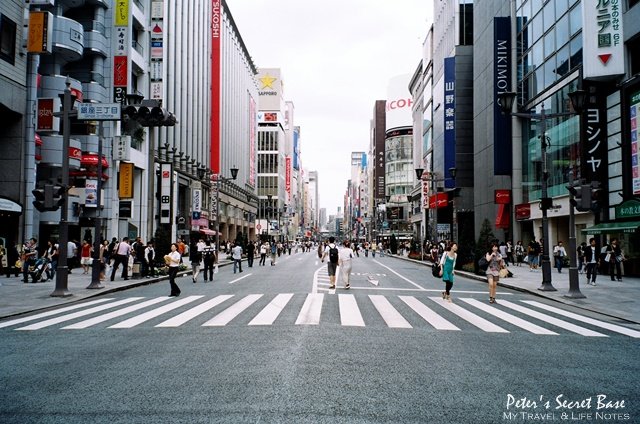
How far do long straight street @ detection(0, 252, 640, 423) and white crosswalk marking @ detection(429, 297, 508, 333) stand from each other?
5 cm

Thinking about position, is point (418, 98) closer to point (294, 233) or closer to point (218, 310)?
point (218, 310)

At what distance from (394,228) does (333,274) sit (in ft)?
330

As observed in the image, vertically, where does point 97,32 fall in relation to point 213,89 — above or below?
below

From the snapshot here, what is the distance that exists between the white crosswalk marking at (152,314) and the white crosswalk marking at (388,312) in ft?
17.3

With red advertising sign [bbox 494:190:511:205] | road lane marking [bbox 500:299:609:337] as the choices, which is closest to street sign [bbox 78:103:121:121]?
road lane marking [bbox 500:299:609:337]

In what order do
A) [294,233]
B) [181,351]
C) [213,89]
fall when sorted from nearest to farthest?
[181,351] → [213,89] → [294,233]

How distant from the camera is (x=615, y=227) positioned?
25859 millimetres

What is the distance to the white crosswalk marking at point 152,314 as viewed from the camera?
11.0 metres

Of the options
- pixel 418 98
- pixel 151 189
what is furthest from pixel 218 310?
pixel 418 98

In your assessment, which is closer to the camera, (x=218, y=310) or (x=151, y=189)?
(x=218, y=310)

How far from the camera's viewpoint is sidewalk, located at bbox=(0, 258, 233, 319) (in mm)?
13986

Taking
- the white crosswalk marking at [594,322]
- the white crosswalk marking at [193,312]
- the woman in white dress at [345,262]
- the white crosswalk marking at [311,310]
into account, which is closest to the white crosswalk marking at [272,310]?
the white crosswalk marking at [311,310]

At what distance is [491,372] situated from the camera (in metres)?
7.00

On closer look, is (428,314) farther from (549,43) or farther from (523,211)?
(523,211)
